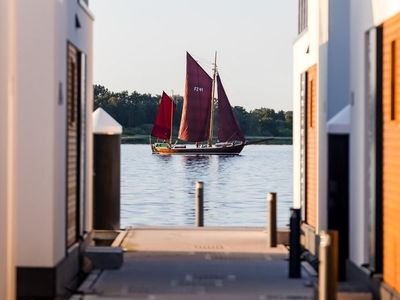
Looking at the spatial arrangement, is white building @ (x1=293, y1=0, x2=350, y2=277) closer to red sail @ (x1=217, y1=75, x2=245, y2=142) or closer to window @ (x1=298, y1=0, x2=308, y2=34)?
window @ (x1=298, y1=0, x2=308, y2=34)

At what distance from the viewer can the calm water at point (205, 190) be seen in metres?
58.0

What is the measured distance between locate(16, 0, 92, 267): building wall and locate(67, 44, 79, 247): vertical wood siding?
160cm

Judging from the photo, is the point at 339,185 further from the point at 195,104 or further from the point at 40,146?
the point at 195,104

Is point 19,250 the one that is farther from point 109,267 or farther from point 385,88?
point 385,88

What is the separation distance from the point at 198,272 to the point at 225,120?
245 ft

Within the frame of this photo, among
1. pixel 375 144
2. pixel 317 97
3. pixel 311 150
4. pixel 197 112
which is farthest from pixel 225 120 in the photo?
pixel 375 144

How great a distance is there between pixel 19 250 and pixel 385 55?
4.96 m

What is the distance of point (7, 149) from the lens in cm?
1035

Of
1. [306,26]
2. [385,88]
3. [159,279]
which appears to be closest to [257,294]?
[159,279]

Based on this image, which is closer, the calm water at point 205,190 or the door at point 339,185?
the door at point 339,185

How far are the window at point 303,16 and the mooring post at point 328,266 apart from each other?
1173 centimetres

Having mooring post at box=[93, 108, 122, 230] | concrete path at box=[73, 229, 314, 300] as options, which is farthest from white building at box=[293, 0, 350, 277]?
mooring post at box=[93, 108, 122, 230]

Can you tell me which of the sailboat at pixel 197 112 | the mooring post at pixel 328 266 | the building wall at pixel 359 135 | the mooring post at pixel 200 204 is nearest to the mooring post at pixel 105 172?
the mooring post at pixel 200 204

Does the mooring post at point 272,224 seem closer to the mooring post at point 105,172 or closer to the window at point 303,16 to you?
the mooring post at point 105,172
